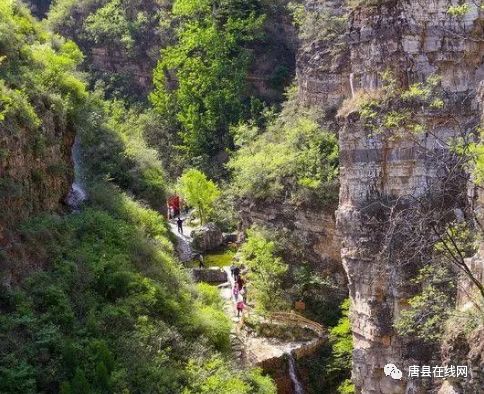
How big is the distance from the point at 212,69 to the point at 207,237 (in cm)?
1337

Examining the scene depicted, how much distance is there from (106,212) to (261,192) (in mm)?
8349

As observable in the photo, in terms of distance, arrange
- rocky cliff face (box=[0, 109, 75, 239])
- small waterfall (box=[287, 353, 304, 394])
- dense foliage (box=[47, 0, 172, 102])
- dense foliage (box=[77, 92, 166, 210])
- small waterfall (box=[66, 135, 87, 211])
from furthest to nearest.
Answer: dense foliage (box=[47, 0, 172, 102])
dense foliage (box=[77, 92, 166, 210])
small waterfall (box=[287, 353, 304, 394])
small waterfall (box=[66, 135, 87, 211])
rocky cliff face (box=[0, 109, 75, 239])

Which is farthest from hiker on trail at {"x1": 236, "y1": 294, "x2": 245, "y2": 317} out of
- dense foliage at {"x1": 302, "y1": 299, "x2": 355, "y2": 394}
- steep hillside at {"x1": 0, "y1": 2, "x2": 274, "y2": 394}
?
dense foliage at {"x1": 302, "y1": 299, "x2": 355, "y2": 394}

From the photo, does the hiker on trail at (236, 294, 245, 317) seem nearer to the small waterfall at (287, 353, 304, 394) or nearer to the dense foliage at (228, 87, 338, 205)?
the small waterfall at (287, 353, 304, 394)

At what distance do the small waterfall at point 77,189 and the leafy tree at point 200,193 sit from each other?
7.86 metres

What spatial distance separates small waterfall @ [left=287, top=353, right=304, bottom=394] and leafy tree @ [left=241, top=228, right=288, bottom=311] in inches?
94.9

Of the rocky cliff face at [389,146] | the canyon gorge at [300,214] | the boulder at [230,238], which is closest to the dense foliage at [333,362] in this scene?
the canyon gorge at [300,214]

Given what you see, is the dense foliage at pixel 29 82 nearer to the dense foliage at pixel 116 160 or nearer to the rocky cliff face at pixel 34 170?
the rocky cliff face at pixel 34 170

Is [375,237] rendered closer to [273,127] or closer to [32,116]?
[32,116]

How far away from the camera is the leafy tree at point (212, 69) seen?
1473 inches

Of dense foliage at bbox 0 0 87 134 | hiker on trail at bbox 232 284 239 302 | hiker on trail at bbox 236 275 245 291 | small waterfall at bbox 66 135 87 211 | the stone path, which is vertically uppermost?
dense foliage at bbox 0 0 87 134

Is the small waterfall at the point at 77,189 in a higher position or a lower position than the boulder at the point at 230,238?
higher

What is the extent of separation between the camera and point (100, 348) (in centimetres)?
1281

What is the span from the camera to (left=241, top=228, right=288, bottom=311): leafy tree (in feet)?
73.0
